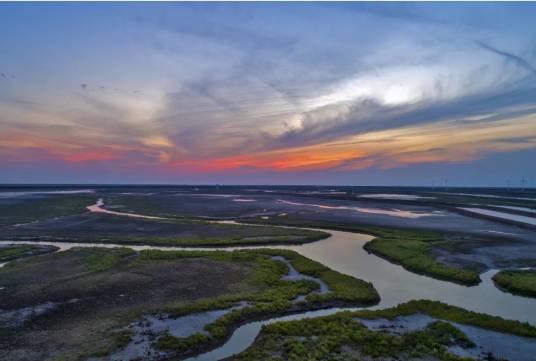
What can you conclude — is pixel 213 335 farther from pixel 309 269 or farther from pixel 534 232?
pixel 534 232

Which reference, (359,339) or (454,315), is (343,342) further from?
(454,315)

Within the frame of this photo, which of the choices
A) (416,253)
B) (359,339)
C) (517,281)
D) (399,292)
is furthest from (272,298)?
(416,253)

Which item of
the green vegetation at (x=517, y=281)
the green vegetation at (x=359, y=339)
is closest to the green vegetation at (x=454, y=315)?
the green vegetation at (x=359, y=339)

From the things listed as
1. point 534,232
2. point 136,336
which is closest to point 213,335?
point 136,336

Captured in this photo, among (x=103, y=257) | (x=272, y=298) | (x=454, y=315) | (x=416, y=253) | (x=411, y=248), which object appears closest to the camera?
(x=454, y=315)

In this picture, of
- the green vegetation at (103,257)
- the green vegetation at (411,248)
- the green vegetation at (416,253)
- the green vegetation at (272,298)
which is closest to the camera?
the green vegetation at (272,298)

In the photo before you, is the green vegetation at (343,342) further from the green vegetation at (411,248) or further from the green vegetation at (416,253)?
the green vegetation at (411,248)

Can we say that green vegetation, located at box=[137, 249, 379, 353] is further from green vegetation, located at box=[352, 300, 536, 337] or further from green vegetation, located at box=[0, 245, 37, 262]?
green vegetation, located at box=[0, 245, 37, 262]

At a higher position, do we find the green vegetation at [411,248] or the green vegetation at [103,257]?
the green vegetation at [411,248]
